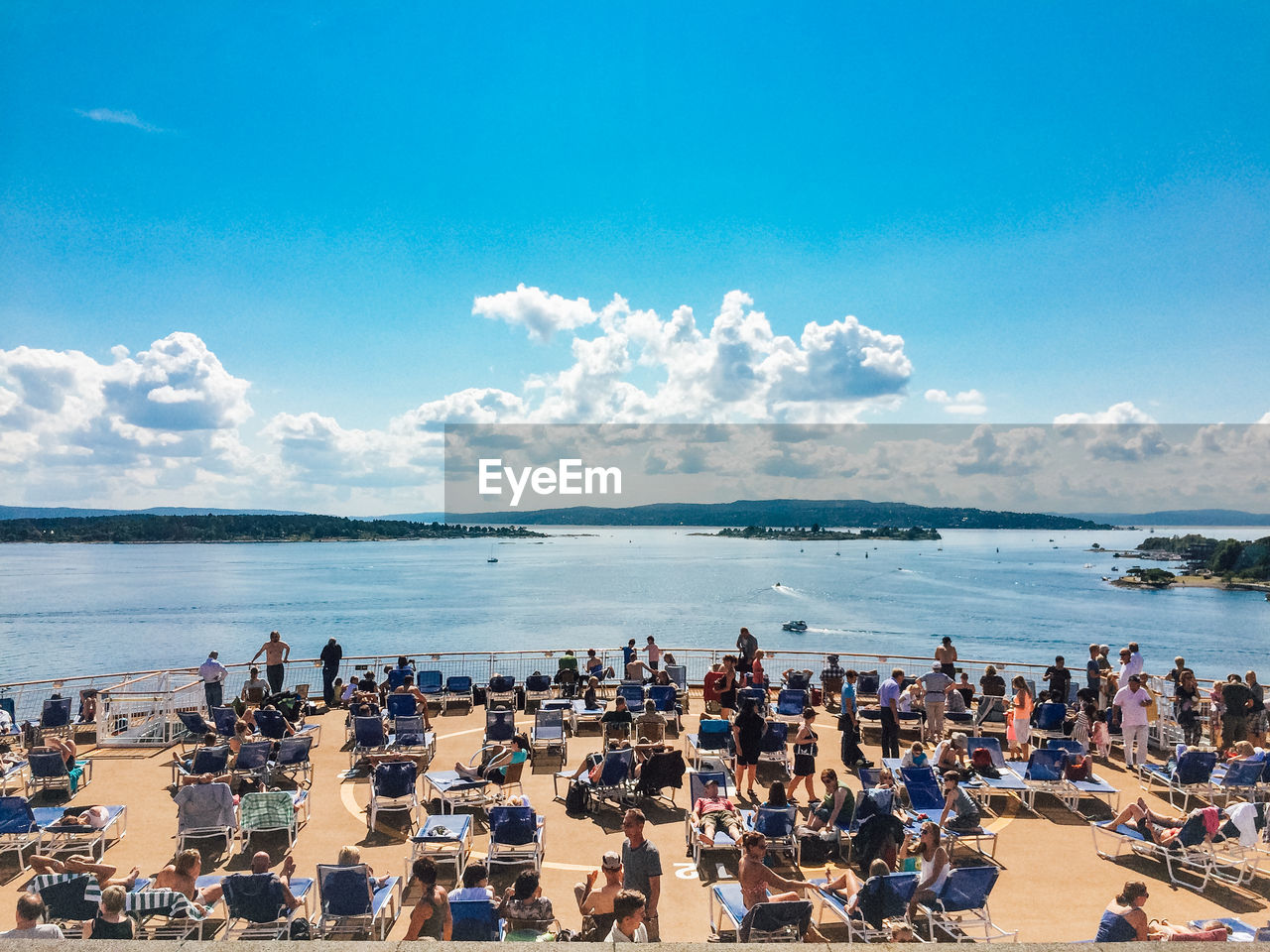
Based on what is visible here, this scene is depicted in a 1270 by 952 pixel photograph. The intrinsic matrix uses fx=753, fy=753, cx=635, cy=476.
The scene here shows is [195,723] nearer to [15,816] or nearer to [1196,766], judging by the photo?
[15,816]

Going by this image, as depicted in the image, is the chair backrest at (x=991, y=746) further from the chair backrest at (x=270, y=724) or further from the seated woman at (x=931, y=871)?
the chair backrest at (x=270, y=724)

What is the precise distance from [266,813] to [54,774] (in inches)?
152

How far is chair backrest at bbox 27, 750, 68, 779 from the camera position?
386 inches

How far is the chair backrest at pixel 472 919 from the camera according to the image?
18.2ft

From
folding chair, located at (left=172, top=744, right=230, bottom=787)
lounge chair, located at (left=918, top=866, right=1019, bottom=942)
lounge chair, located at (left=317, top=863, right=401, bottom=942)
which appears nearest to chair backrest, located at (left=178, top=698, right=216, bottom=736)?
folding chair, located at (left=172, top=744, right=230, bottom=787)

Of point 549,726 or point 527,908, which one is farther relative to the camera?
point 549,726

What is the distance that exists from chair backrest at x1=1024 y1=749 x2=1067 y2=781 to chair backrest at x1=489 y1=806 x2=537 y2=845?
6.61m

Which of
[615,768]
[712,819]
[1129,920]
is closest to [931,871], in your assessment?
[1129,920]

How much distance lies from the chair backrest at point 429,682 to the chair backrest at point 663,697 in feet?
16.1

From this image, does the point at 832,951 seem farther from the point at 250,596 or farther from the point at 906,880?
the point at 250,596

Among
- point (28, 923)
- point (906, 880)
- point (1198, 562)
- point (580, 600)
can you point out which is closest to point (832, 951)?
point (906, 880)

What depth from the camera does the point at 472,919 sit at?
18.2ft

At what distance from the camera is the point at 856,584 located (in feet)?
427

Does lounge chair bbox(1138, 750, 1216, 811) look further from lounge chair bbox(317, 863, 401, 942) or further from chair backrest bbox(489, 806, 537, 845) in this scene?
lounge chair bbox(317, 863, 401, 942)
